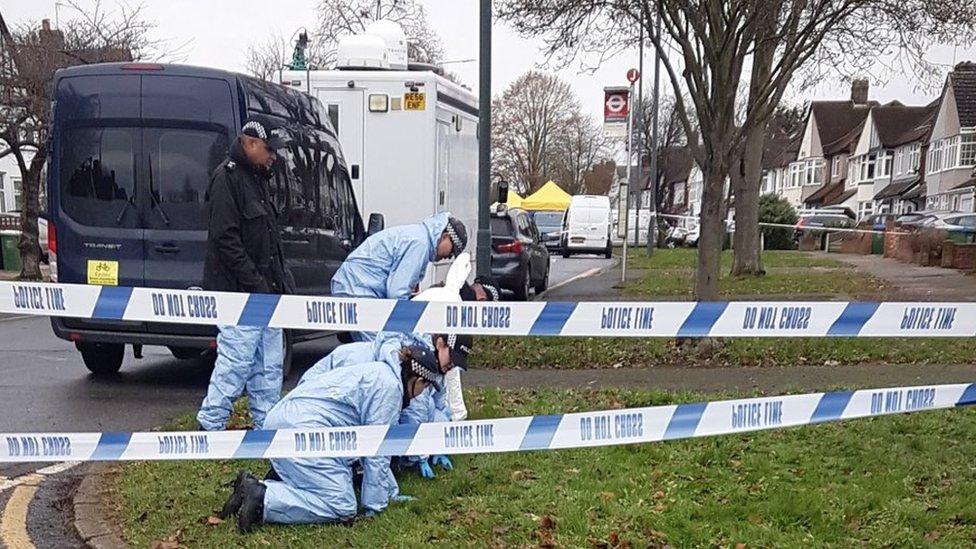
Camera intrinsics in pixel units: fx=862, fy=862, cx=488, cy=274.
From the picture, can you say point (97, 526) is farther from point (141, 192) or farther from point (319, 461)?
point (141, 192)

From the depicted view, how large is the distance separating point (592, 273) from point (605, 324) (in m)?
18.3

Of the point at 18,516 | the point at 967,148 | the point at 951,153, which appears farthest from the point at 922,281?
the point at 951,153

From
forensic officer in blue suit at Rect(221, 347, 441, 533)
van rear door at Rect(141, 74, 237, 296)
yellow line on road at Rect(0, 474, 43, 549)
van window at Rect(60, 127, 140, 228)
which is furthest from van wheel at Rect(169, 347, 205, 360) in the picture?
forensic officer in blue suit at Rect(221, 347, 441, 533)

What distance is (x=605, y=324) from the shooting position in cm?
430

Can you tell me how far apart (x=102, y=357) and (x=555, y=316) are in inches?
229

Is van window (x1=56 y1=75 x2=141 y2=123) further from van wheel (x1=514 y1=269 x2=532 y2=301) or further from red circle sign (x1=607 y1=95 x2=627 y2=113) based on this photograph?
red circle sign (x1=607 y1=95 x2=627 y2=113)

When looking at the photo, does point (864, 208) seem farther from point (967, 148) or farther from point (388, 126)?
point (388, 126)

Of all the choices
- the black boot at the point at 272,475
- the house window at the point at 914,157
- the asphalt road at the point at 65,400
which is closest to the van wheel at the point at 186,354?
the asphalt road at the point at 65,400

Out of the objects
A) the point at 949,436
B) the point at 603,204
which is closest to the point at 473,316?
the point at 949,436

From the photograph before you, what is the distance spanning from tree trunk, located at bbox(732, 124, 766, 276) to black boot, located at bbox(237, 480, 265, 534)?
15.7 m

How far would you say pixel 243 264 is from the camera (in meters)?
5.45

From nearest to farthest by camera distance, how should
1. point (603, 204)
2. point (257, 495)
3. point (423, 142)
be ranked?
point (257, 495)
point (423, 142)
point (603, 204)

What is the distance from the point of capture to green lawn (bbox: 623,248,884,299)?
1488cm

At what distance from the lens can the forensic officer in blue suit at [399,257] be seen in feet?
18.4
